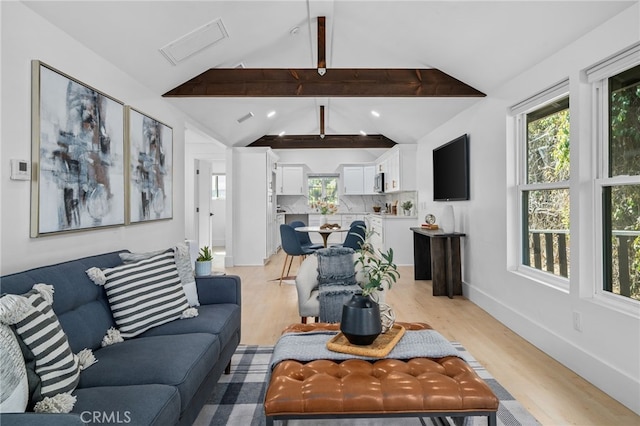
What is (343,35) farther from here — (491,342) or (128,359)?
(128,359)

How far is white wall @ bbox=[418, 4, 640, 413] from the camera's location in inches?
86.3

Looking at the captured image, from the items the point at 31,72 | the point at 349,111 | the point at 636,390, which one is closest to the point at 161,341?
the point at 31,72

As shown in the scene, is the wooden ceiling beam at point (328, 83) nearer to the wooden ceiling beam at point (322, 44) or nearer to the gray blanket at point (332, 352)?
the wooden ceiling beam at point (322, 44)

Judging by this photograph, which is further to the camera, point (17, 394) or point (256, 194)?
point (256, 194)

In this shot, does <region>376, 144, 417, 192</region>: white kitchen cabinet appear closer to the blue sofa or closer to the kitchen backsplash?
the kitchen backsplash

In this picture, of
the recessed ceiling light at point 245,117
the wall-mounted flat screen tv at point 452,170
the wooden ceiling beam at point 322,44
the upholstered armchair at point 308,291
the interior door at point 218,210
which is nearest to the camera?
the upholstered armchair at point 308,291

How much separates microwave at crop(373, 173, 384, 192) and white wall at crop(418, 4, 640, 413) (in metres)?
3.68

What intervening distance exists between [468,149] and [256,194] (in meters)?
4.00

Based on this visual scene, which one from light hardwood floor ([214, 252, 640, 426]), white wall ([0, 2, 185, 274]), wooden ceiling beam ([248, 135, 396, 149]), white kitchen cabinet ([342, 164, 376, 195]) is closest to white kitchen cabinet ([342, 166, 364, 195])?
white kitchen cabinet ([342, 164, 376, 195])

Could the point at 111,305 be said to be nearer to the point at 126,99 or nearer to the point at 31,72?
the point at 31,72

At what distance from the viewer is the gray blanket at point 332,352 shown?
173 cm

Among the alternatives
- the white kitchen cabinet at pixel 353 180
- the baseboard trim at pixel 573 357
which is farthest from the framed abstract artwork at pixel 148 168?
the white kitchen cabinet at pixel 353 180

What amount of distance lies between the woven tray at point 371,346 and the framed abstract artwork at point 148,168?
7.01ft

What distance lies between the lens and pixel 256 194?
6953mm
